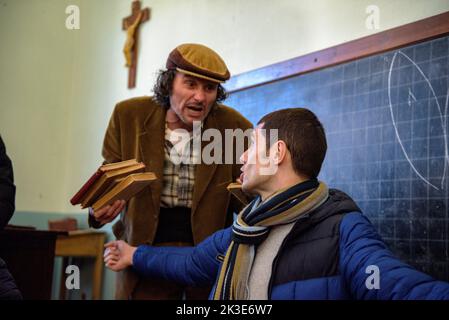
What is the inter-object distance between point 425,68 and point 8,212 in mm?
1835

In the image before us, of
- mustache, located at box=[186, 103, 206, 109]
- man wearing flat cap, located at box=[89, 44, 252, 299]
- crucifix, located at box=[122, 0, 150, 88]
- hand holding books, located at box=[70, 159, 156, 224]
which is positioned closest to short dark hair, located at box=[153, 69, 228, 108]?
man wearing flat cap, located at box=[89, 44, 252, 299]

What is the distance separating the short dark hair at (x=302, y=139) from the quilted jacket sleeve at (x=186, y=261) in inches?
13.7

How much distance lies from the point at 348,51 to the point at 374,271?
1832 millimetres

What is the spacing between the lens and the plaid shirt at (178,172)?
229 cm

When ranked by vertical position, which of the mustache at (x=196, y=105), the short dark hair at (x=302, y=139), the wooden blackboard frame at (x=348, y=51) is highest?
the wooden blackboard frame at (x=348, y=51)

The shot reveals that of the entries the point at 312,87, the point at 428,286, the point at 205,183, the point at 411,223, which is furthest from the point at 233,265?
the point at 312,87

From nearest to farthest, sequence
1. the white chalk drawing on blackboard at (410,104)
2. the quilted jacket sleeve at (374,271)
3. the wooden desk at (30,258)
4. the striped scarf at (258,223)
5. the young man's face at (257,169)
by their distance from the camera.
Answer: the quilted jacket sleeve at (374,271) → the striped scarf at (258,223) → the young man's face at (257,169) → the white chalk drawing on blackboard at (410,104) → the wooden desk at (30,258)

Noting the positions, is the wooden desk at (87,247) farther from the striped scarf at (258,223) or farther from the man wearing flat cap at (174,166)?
the striped scarf at (258,223)

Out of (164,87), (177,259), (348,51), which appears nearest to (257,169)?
(177,259)

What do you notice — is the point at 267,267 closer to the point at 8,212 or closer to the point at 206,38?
the point at 8,212

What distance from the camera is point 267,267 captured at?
1.54 m

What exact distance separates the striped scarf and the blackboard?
3.36 ft

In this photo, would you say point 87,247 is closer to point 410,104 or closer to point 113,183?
point 113,183

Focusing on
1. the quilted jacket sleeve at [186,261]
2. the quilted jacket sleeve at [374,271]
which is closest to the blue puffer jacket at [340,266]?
the quilted jacket sleeve at [374,271]
